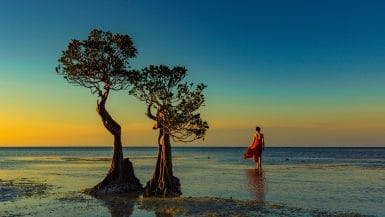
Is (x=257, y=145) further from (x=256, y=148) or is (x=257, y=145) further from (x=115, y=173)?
(x=115, y=173)

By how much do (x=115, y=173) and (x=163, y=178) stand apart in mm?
3539

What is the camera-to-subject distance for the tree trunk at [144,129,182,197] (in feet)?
91.8

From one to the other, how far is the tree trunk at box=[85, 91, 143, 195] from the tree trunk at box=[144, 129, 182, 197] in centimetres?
206

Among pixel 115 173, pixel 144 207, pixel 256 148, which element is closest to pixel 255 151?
pixel 256 148

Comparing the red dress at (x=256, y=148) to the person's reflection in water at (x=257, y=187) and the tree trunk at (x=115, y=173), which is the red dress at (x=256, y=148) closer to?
the person's reflection in water at (x=257, y=187)

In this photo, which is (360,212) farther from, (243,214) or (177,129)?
(177,129)

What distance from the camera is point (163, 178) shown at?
A: 1113 inches

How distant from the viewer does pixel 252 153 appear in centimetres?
4522

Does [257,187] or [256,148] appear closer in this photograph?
[257,187]

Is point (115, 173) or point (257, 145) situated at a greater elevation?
point (257, 145)

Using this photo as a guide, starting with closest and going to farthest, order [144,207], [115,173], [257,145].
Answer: [144,207] → [115,173] → [257,145]

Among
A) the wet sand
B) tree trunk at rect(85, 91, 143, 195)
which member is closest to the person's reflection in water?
the wet sand

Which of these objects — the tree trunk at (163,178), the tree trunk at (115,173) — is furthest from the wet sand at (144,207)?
the tree trunk at (115,173)

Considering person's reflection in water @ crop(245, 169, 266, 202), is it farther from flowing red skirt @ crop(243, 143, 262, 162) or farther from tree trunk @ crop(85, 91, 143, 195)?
tree trunk @ crop(85, 91, 143, 195)
